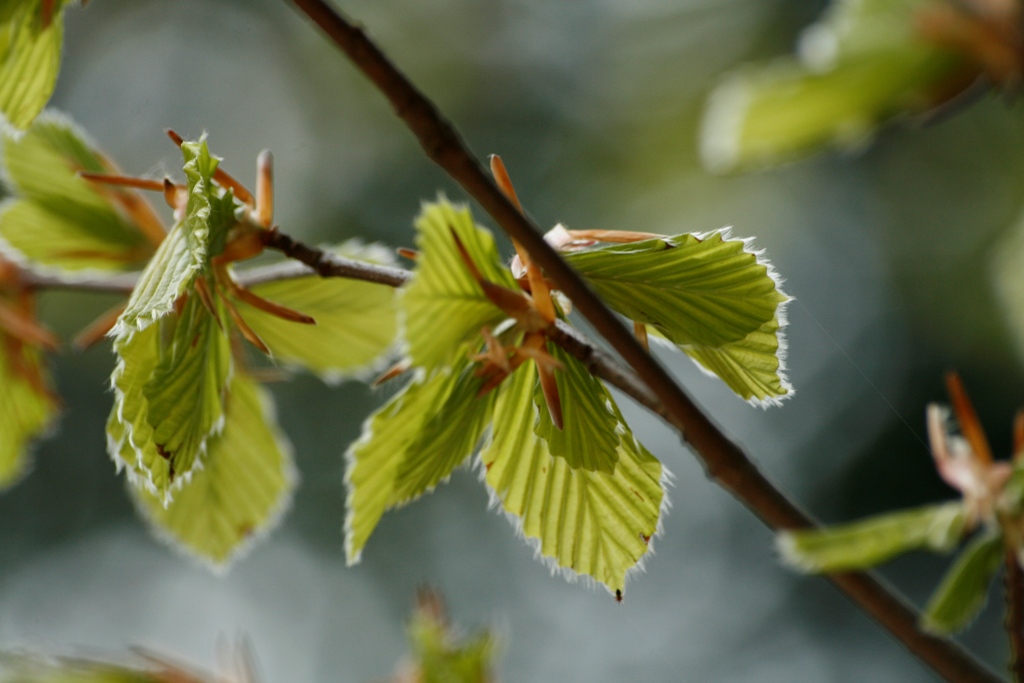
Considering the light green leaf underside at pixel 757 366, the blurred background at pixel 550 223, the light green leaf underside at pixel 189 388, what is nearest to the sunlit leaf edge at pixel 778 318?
the light green leaf underside at pixel 757 366

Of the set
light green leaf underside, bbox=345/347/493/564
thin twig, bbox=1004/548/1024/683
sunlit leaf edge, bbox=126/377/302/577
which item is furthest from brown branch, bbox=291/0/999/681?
sunlit leaf edge, bbox=126/377/302/577

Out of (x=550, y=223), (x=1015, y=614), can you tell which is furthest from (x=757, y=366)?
(x=550, y=223)

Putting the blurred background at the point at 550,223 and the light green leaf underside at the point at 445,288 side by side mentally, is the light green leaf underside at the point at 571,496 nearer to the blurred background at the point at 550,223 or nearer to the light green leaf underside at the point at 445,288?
the light green leaf underside at the point at 445,288

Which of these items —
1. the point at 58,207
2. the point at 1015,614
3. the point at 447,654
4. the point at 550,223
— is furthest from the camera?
the point at 550,223

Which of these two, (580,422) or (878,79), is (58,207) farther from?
(878,79)

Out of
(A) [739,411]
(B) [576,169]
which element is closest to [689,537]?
(B) [576,169]

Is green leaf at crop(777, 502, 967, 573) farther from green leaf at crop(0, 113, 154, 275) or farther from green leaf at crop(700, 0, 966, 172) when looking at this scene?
green leaf at crop(0, 113, 154, 275)
